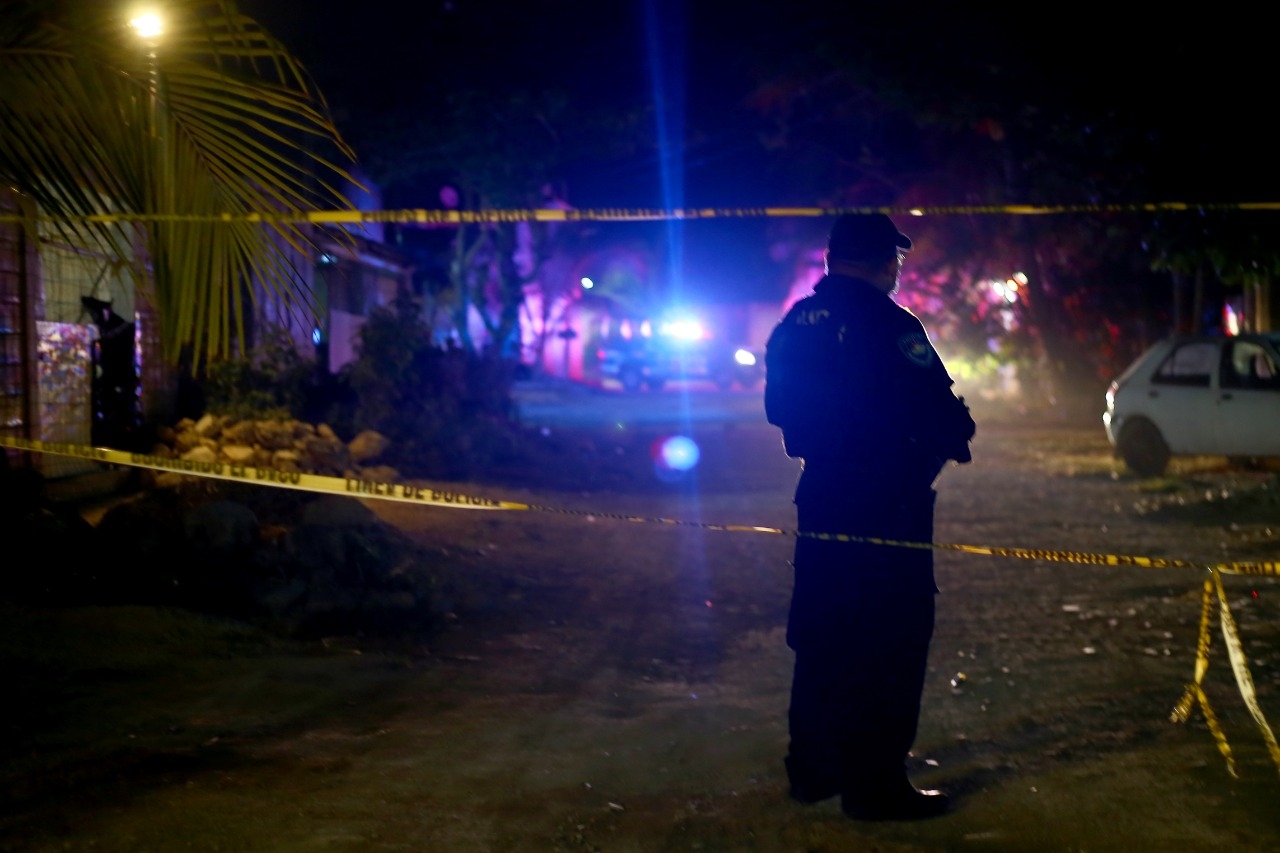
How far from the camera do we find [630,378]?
1391 inches

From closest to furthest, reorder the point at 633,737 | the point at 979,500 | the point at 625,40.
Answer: the point at 633,737, the point at 979,500, the point at 625,40

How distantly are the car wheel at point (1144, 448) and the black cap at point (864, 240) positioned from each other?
421 inches

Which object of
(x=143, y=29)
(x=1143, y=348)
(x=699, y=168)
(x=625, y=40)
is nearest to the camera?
(x=143, y=29)

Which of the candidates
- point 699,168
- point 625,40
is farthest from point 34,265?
point 699,168

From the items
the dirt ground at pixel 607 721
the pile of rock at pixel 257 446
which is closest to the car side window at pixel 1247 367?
the dirt ground at pixel 607 721

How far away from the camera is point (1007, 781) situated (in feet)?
13.6

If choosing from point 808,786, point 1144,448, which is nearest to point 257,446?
point 808,786

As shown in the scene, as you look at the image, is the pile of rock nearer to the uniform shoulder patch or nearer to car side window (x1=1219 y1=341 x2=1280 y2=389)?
the uniform shoulder patch

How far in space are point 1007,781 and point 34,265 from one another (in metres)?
7.93

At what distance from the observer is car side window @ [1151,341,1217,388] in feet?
42.2

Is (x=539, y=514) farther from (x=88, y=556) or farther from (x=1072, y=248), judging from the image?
(x=1072, y=248)

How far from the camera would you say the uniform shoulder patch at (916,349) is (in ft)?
12.0

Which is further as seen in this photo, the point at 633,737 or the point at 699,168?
the point at 699,168

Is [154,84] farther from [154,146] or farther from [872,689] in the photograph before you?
[872,689]
